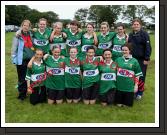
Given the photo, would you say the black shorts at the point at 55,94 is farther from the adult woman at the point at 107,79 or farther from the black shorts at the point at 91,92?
the adult woman at the point at 107,79

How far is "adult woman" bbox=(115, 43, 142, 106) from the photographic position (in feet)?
22.8

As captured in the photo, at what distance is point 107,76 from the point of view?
23.1ft

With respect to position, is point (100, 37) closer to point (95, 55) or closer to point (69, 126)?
point (95, 55)

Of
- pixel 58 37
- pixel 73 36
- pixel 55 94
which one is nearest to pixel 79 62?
pixel 73 36

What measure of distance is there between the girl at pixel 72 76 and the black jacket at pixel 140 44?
Answer: 4.31 ft

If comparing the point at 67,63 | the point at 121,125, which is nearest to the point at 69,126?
the point at 121,125

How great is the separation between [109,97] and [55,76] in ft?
4.09

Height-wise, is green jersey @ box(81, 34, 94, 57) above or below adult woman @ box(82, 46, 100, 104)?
above

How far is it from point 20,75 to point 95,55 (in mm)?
1717

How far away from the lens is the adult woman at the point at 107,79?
7020 millimetres

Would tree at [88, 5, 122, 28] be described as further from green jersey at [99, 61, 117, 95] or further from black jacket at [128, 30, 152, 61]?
green jersey at [99, 61, 117, 95]

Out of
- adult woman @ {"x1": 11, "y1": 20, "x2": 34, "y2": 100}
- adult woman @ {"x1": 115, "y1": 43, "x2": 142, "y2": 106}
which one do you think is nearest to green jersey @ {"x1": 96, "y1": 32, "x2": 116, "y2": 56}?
adult woman @ {"x1": 115, "y1": 43, "x2": 142, "y2": 106}

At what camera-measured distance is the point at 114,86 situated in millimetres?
7090

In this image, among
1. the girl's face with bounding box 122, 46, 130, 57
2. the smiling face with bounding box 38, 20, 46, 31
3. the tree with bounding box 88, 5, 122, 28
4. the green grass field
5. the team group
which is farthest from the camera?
the tree with bounding box 88, 5, 122, 28
